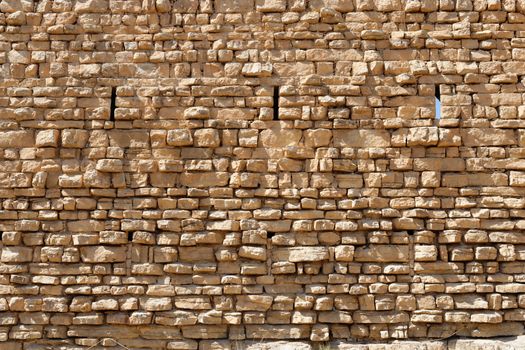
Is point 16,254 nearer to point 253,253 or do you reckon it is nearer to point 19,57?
point 19,57

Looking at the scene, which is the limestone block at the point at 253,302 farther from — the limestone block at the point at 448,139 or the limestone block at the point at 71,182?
the limestone block at the point at 448,139

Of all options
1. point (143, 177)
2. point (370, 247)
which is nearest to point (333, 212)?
point (370, 247)

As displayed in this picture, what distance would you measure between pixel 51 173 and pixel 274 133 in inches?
80.7

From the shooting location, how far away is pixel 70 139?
5.73 m

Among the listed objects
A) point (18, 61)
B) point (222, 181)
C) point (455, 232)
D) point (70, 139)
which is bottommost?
point (455, 232)

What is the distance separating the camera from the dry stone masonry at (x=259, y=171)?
554 cm

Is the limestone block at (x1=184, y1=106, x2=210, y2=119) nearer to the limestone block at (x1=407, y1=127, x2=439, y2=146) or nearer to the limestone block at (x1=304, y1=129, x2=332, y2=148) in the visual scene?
the limestone block at (x1=304, y1=129, x2=332, y2=148)

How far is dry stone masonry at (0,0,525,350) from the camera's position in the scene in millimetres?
5543

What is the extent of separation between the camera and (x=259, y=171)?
224 inches

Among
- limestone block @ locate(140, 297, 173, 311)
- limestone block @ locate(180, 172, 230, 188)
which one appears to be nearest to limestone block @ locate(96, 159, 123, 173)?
limestone block @ locate(180, 172, 230, 188)

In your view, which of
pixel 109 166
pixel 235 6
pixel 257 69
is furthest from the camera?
pixel 235 6

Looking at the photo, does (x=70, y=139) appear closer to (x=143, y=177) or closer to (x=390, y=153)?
(x=143, y=177)

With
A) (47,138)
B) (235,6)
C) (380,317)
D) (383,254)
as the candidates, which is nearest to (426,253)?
(383,254)

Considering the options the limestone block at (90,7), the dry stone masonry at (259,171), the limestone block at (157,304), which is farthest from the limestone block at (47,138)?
the limestone block at (157,304)
